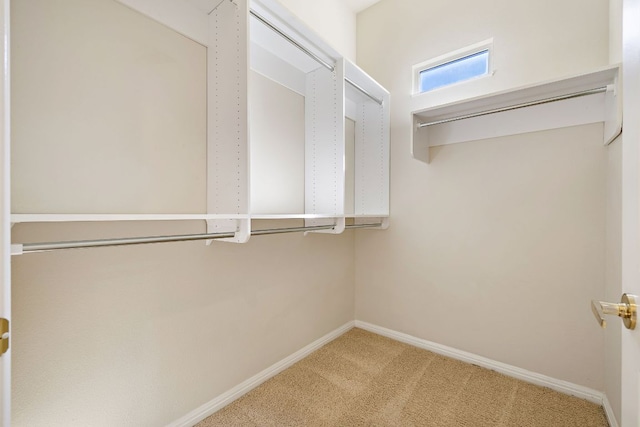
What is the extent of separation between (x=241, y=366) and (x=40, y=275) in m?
1.16

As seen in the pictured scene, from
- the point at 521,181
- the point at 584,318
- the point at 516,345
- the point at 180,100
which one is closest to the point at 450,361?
the point at 516,345

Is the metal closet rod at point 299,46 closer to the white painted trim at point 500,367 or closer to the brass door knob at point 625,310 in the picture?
the brass door knob at point 625,310

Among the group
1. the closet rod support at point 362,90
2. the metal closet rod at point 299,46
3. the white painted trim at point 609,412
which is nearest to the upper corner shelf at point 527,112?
the closet rod support at point 362,90

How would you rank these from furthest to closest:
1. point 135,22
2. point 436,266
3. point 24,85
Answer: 1. point 436,266
2. point 135,22
3. point 24,85

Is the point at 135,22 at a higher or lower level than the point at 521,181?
higher

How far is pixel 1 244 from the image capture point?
57 centimetres

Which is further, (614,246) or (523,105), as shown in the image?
(523,105)

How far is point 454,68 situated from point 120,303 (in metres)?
2.68

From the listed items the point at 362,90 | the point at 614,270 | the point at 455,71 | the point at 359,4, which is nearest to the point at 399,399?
the point at 614,270

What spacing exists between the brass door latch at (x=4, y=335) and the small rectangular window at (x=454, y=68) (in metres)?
2.64

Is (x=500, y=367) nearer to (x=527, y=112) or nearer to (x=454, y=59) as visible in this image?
(x=527, y=112)

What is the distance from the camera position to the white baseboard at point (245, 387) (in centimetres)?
155

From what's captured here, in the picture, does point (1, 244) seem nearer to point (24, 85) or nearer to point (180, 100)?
point (24, 85)

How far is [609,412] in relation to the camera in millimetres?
1588
